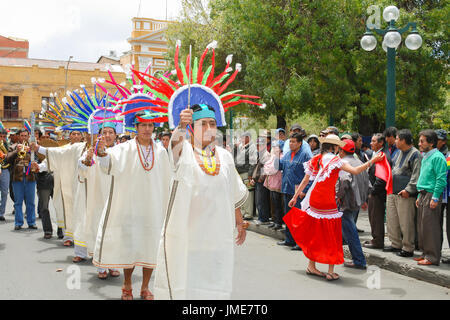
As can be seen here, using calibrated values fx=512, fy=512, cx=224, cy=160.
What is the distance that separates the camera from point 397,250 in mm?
8062

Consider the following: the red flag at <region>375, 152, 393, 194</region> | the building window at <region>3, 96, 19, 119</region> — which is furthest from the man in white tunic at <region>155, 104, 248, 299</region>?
the building window at <region>3, 96, 19, 119</region>

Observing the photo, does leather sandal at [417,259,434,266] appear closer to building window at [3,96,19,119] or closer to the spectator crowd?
the spectator crowd

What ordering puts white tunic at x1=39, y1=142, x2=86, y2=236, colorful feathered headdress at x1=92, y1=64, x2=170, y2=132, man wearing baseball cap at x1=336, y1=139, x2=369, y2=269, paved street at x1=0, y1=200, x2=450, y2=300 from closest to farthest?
1. colorful feathered headdress at x1=92, y1=64, x2=170, y2=132
2. paved street at x1=0, y1=200, x2=450, y2=300
3. man wearing baseball cap at x1=336, y1=139, x2=369, y2=269
4. white tunic at x1=39, y1=142, x2=86, y2=236

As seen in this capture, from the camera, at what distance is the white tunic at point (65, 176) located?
27.1 ft

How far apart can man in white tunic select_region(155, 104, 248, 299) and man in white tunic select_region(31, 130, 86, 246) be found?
4.19 m

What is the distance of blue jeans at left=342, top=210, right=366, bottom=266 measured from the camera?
7125 mm

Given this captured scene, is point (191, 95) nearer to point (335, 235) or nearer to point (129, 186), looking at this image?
point (129, 186)

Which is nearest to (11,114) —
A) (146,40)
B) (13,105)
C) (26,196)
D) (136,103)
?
(13,105)

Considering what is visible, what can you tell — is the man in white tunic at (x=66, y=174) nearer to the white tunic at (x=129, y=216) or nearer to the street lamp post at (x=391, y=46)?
the white tunic at (x=129, y=216)

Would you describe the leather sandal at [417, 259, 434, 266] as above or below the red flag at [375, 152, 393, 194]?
below

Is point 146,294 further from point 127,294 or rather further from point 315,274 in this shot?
point 315,274

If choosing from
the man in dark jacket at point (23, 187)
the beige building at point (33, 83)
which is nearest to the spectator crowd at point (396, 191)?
the man in dark jacket at point (23, 187)
